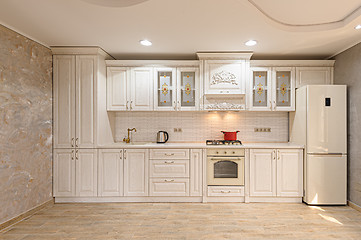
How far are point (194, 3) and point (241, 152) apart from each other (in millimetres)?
2409

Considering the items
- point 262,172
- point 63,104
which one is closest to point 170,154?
point 262,172

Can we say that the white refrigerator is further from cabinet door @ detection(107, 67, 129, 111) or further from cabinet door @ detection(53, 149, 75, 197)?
cabinet door @ detection(53, 149, 75, 197)

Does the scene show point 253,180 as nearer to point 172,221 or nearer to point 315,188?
point 315,188

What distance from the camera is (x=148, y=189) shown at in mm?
3709

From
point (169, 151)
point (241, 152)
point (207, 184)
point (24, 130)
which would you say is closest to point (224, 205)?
point (207, 184)

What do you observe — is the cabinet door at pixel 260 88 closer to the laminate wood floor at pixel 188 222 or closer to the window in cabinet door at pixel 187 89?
the window in cabinet door at pixel 187 89

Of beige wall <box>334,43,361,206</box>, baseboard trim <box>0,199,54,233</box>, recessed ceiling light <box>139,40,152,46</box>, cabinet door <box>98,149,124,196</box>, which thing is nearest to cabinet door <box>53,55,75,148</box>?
cabinet door <box>98,149,124,196</box>

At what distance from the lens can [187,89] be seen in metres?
3.99

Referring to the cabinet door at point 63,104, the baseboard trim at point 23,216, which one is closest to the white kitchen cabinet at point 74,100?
the cabinet door at point 63,104

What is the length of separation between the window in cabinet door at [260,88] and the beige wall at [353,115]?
1.22m

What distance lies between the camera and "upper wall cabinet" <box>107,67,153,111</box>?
3957 millimetres

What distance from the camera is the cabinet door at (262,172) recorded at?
3.69 meters

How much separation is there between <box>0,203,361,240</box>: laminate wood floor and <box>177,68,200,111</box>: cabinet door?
1.67 metres

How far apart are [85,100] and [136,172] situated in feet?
4.75
